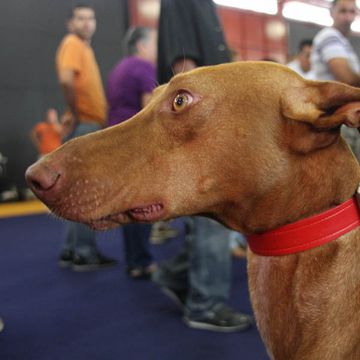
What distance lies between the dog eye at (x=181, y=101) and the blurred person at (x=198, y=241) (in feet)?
3.18

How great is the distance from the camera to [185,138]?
1152 mm

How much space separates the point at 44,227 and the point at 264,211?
5.17 m

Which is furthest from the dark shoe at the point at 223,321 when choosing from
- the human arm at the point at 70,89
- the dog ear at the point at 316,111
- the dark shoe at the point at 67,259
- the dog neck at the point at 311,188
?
the human arm at the point at 70,89

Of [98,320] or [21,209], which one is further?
[21,209]

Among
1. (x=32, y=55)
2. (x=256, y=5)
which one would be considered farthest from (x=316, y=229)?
(x=256, y=5)

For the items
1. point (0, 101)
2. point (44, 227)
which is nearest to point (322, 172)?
point (44, 227)

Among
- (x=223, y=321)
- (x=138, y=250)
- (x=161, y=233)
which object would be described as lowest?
(x=161, y=233)

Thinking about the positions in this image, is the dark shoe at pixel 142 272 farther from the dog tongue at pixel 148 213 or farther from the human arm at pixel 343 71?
the dog tongue at pixel 148 213

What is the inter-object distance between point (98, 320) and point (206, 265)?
70 cm

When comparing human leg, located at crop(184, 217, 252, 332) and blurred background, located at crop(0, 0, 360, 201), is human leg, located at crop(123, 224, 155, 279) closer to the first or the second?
human leg, located at crop(184, 217, 252, 332)

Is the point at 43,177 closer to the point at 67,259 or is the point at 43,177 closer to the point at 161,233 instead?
the point at 67,259

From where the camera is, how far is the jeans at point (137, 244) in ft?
10.5

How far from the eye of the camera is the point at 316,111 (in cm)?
110

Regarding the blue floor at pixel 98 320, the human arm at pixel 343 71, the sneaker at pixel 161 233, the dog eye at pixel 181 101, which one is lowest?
the sneaker at pixel 161 233
